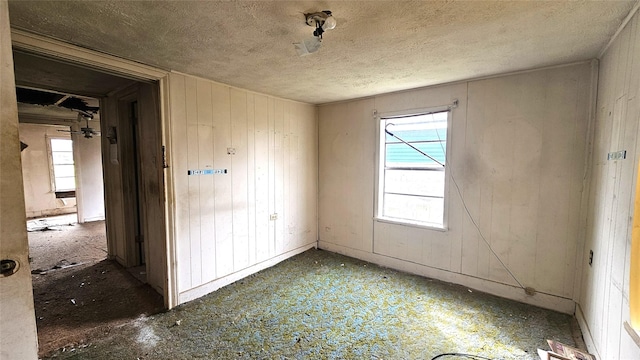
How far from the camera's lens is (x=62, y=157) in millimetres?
6957

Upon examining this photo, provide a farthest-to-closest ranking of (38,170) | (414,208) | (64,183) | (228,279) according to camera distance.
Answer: (64,183), (38,170), (414,208), (228,279)

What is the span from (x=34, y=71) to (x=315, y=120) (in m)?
3.10

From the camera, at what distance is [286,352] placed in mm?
2025

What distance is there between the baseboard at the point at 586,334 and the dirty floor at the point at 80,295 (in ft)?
11.6

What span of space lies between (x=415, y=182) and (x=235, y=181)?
222 cm

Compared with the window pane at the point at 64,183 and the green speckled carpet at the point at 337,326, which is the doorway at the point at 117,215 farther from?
the window pane at the point at 64,183

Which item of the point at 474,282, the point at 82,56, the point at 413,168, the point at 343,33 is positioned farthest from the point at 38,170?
the point at 474,282

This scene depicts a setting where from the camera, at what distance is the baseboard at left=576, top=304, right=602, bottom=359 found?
74.2 inches

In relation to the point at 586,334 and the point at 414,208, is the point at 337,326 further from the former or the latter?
the point at 586,334

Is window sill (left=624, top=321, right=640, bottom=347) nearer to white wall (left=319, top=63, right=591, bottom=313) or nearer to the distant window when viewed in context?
white wall (left=319, top=63, right=591, bottom=313)

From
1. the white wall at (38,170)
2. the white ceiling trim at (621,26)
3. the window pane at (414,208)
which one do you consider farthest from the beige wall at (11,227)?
the white wall at (38,170)

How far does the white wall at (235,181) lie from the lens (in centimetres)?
269

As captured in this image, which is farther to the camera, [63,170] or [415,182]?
[63,170]

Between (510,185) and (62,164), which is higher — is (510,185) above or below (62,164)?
below
